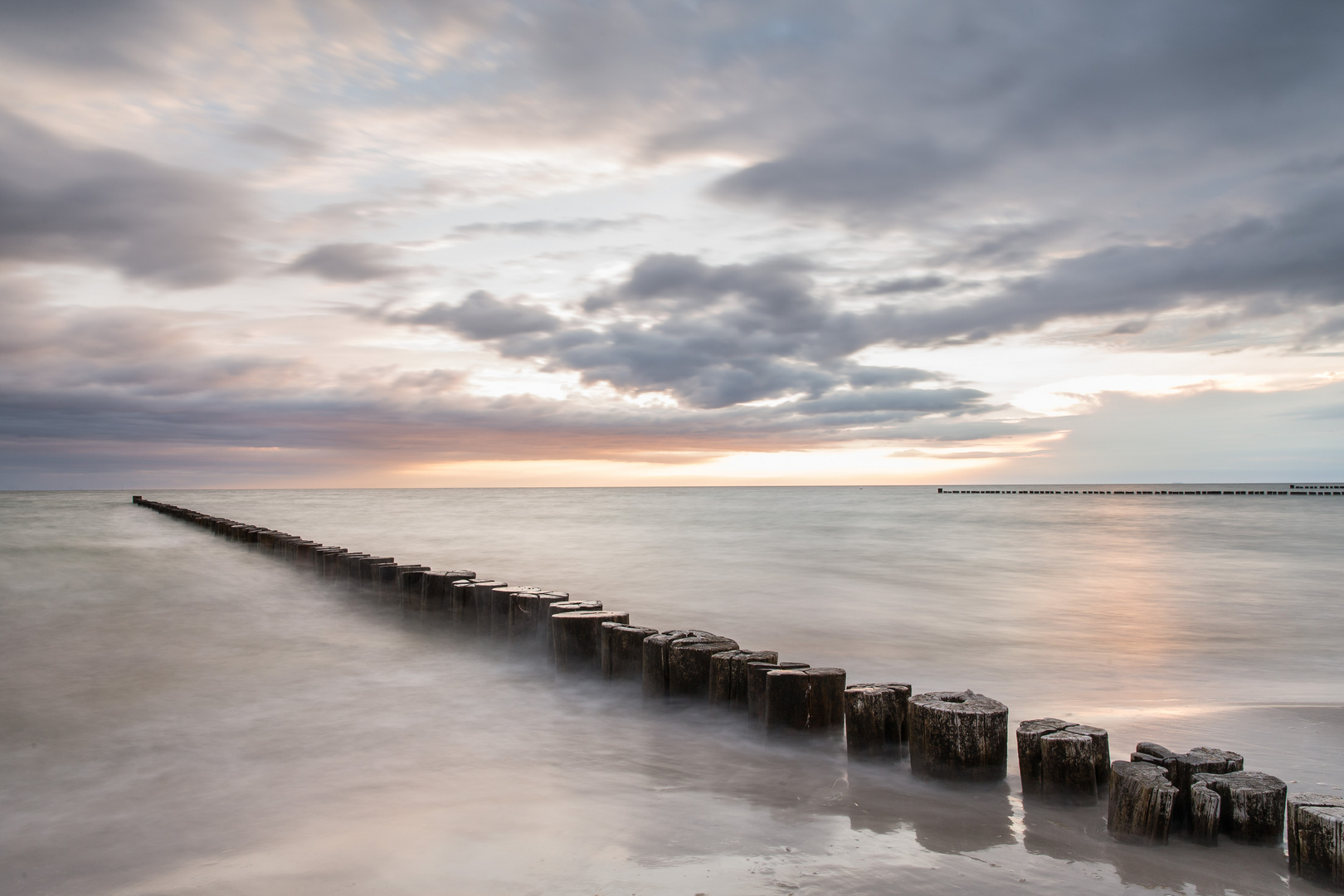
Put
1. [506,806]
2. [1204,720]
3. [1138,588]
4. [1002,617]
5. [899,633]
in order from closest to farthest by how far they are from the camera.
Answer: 1. [506,806]
2. [1204,720]
3. [899,633]
4. [1002,617]
5. [1138,588]

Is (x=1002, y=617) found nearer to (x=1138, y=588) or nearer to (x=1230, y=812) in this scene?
(x=1138, y=588)

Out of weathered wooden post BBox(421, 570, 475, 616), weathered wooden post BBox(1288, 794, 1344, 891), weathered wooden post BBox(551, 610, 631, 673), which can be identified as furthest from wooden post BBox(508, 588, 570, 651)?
weathered wooden post BBox(1288, 794, 1344, 891)

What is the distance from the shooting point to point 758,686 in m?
4.15

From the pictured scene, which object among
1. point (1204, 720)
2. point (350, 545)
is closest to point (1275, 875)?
point (1204, 720)

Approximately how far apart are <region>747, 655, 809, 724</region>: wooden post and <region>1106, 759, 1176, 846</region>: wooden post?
5.14 feet

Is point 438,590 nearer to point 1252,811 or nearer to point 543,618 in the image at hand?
point 543,618

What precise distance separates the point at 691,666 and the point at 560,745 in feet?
2.76

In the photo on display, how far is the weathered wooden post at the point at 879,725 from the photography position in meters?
3.69

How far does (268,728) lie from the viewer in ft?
15.6

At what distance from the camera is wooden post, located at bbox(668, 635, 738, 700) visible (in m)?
4.57

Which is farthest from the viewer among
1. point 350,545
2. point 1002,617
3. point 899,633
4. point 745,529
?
point 745,529

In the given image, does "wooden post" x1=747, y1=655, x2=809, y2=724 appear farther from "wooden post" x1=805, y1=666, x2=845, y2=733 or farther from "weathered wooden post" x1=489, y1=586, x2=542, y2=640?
"weathered wooden post" x1=489, y1=586, x2=542, y2=640

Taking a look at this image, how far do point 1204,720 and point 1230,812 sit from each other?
276cm

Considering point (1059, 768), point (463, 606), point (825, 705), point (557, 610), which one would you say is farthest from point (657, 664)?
point (463, 606)
